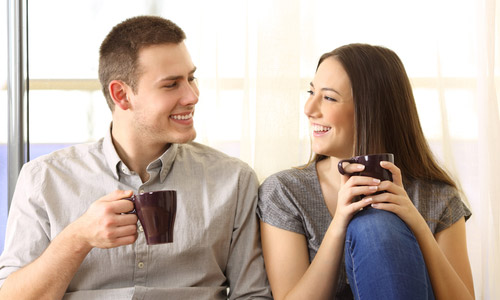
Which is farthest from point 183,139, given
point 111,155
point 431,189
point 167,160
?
point 431,189

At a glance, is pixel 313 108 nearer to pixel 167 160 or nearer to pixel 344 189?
pixel 344 189

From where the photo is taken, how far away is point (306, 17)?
198 cm

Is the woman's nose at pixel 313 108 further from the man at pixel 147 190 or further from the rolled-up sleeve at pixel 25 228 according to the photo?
the rolled-up sleeve at pixel 25 228

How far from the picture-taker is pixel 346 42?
2.01 meters

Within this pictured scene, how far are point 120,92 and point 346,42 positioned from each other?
0.79 m

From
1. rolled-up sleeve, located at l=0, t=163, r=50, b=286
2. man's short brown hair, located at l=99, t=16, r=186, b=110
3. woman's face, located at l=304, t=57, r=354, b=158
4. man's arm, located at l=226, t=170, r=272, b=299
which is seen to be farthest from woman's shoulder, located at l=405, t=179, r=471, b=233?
rolled-up sleeve, located at l=0, t=163, r=50, b=286

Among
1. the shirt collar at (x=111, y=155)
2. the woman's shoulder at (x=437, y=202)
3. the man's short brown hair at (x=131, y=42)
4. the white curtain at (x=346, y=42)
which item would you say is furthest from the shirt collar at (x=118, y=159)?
the woman's shoulder at (x=437, y=202)

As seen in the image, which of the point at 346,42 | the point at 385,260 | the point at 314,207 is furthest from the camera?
the point at 346,42

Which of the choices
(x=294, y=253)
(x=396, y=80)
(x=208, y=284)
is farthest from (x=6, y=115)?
(x=396, y=80)

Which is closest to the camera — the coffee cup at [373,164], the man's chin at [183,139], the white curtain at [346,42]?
the coffee cup at [373,164]

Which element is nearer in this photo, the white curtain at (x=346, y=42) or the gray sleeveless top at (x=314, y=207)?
the gray sleeveless top at (x=314, y=207)

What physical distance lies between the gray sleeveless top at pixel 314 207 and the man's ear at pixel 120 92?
44cm

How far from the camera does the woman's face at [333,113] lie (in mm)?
1591

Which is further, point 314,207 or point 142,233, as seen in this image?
point 314,207
